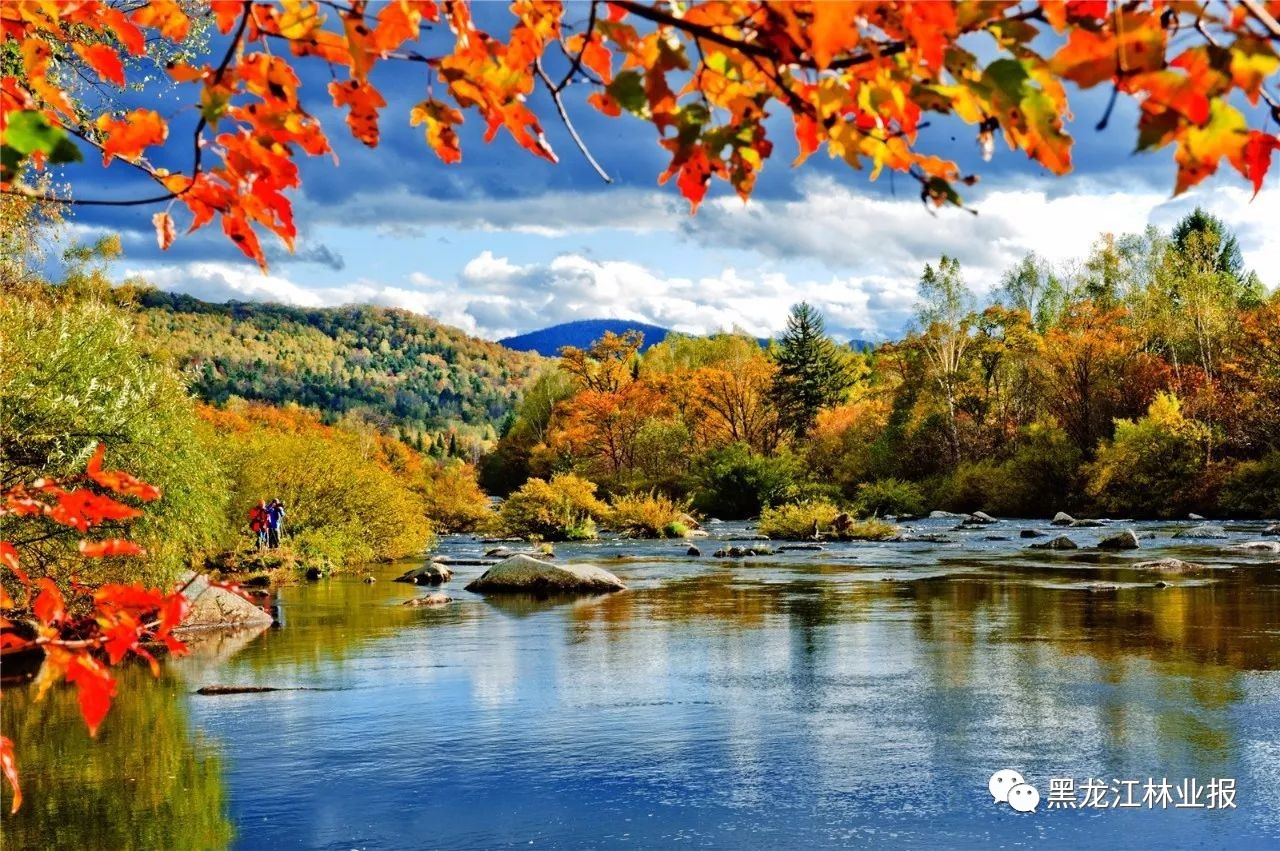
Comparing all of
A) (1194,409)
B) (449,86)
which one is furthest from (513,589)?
(1194,409)

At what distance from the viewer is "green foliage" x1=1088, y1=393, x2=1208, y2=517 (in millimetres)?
40938

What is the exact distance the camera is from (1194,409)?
4481cm

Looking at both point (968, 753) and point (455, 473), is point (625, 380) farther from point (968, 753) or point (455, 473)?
point (968, 753)

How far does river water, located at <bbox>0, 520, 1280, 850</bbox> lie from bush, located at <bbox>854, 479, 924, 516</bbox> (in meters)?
29.3

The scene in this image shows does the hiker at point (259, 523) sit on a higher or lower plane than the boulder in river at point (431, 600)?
higher

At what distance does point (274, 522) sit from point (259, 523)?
0.30 meters

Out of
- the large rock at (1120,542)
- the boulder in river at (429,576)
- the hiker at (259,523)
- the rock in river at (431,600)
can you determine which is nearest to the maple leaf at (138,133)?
the rock in river at (431,600)

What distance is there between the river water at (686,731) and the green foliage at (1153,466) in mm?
25124

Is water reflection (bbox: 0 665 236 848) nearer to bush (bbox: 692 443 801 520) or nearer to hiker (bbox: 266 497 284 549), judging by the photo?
hiker (bbox: 266 497 284 549)

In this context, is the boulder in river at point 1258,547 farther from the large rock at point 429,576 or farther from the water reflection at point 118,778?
the water reflection at point 118,778

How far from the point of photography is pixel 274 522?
25.0 meters

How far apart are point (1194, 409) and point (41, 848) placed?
45205mm

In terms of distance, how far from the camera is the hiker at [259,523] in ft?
81.0

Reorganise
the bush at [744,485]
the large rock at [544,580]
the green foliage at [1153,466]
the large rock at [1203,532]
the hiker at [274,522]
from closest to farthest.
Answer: the large rock at [544,580], the hiker at [274,522], the large rock at [1203,532], the green foliage at [1153,466], the bush at [744,485]
